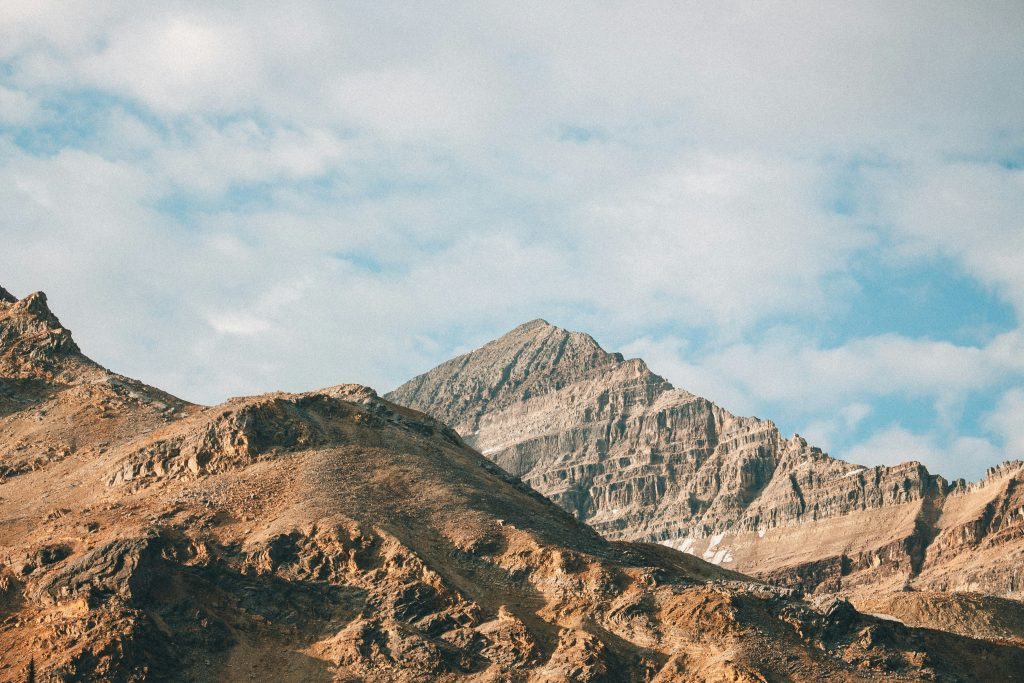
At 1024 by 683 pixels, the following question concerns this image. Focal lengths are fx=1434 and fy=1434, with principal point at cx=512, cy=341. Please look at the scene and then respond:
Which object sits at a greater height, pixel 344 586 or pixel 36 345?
pixel 36 345

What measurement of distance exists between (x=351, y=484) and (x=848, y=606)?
118 feet

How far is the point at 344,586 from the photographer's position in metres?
92.7

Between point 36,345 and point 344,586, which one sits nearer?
point 344,586

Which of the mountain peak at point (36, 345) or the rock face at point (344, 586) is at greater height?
the mountain peak at point (36, 345)

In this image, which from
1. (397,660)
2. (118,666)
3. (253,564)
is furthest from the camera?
(253,564)

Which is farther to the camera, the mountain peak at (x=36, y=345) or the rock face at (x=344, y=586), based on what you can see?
the mountain peak at (x=36, y=345)

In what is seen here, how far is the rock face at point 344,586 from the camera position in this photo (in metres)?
84.6

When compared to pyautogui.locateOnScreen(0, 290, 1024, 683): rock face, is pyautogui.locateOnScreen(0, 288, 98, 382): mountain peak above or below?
above

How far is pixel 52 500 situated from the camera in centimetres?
10438

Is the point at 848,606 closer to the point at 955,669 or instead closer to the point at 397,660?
the point at 955,669

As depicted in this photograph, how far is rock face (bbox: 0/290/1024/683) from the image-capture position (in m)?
84.6

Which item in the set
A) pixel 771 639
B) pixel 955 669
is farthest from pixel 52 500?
pixel 955 669

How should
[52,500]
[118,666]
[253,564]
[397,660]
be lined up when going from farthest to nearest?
[52,500] < [253,564] < [397,660] < [118,666]

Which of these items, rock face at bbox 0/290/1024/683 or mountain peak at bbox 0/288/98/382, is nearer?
rock face at bbox 0/290/1024/683
